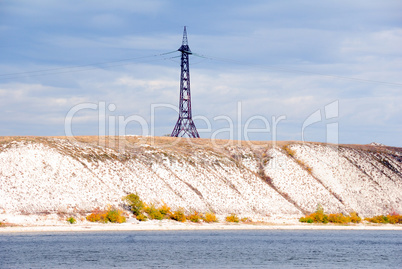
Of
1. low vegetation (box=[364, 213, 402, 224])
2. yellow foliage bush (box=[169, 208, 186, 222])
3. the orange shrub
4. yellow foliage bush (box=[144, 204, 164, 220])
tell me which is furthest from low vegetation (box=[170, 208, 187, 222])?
low vegetation (box=[364, 213, 402, 224])

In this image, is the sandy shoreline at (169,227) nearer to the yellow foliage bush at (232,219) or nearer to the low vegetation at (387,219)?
the yellow foliage bush at (232,219)

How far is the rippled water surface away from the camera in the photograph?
45.5m

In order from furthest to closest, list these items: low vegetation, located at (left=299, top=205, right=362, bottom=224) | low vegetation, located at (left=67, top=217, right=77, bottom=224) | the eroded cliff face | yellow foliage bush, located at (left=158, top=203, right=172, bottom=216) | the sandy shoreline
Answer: low vegetation, located at (left=299, top=205, right=362, bottom=224) → yellow foliage bush, located at (left=158, top=203, right=172, bottom=216) → the eroded cliff face → low vegetation, located at (left=67, top=217, right=77, bottom=224) → the sandy shoreline

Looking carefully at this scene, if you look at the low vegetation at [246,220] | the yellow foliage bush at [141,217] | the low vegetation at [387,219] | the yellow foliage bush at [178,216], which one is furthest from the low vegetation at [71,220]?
the low vegetation at [387,219]

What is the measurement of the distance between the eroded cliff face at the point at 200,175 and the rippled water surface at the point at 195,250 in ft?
30.6

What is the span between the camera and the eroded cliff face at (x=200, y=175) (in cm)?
7100

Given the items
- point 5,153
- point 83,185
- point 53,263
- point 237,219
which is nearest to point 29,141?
point 5,153

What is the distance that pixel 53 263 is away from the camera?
1716 inches

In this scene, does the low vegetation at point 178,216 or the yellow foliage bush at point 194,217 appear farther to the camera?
the yellow foliage bush at point 194,217

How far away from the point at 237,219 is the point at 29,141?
2949 cm

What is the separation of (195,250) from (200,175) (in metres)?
36.2

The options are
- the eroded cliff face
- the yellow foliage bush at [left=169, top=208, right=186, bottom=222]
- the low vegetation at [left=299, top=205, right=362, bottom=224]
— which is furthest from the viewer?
the low vegetation at [left=299, top=205, right=362, bottom=224]

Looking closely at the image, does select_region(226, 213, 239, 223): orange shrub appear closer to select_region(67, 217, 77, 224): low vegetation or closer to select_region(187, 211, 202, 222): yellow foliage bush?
select_region(187, 211, 202, 222): yellow foliage bush

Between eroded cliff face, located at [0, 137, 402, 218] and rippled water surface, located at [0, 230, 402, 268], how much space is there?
933 centimetres
